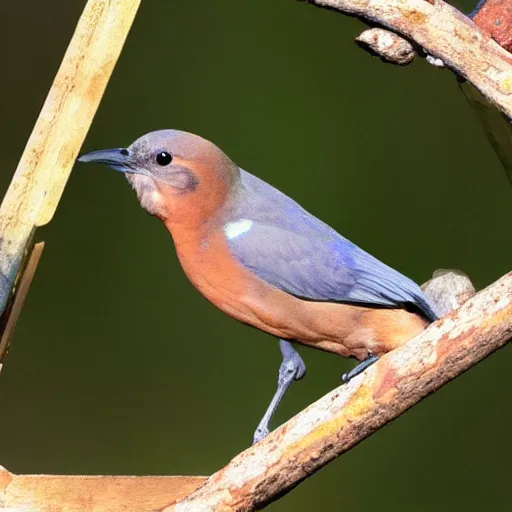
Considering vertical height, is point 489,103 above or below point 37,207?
above

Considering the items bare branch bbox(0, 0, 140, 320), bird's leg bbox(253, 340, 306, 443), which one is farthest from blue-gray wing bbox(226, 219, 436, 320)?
bare branch bbox(0, 0, 140, 320)

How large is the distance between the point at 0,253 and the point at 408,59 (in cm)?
51

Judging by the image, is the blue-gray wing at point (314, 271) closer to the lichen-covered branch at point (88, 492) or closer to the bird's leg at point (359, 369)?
the bird's leg at point (359, 369)

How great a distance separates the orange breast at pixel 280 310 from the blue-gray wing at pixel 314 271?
0.04ft

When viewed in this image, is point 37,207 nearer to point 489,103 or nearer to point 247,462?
point 247,462

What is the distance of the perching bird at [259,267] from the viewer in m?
1.11

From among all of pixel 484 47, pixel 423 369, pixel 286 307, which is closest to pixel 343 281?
pixel 286 307

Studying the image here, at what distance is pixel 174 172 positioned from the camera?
111 cm

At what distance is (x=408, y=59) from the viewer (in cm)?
104

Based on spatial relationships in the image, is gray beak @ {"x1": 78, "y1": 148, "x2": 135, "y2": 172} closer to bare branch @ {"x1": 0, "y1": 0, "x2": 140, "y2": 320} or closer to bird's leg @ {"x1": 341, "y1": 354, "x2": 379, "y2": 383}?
bare branch @ {"x1": 0, "y1": 0, "x2": 140, "y2": 320}

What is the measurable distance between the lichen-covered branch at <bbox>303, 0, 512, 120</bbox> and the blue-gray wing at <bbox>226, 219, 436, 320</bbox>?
0.80 ft

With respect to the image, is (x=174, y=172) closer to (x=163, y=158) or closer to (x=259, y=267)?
(x=163, y=158)

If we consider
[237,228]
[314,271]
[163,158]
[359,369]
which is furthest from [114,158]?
[359,369]

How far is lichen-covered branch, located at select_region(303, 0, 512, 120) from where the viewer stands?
101 cm
